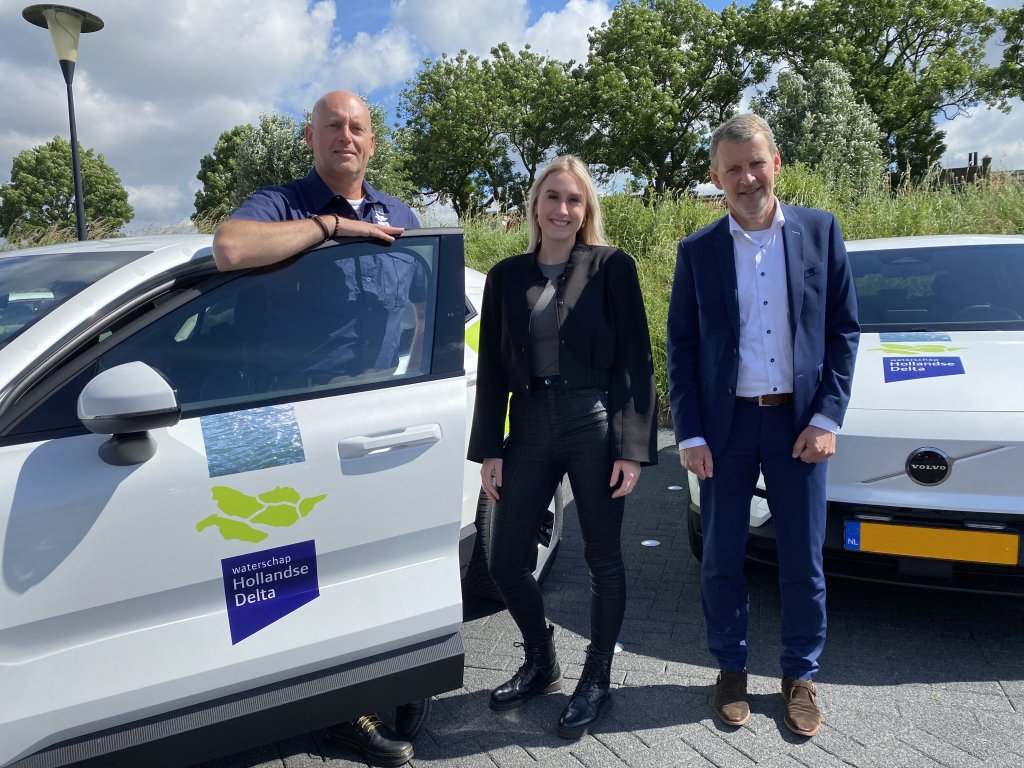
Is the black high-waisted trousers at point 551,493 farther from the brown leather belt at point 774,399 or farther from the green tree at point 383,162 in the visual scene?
the green tree at point 383,162

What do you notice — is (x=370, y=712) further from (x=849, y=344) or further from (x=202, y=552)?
(x=849, y=344)

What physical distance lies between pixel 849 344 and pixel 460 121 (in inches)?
1271

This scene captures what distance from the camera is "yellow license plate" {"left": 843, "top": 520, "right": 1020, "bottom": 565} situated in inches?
99.4

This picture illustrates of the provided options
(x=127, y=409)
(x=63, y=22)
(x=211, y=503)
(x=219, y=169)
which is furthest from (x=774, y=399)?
(x=219, y=169)

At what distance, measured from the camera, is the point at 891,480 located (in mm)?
2670

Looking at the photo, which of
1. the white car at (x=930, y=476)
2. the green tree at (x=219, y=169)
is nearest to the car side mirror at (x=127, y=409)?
the white car at (x=930, y=476)

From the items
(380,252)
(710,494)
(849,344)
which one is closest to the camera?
(380,252)

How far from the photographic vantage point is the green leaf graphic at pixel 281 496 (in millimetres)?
1851

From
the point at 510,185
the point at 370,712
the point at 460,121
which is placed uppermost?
the point at 460,121

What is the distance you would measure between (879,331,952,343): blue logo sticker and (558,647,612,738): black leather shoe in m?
2.03

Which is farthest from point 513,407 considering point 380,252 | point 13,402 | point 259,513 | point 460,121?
point 460,121

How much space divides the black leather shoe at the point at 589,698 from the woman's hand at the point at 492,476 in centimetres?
64

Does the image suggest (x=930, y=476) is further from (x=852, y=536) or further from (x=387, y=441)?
(x=387, y=441)

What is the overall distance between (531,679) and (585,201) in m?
1.62
